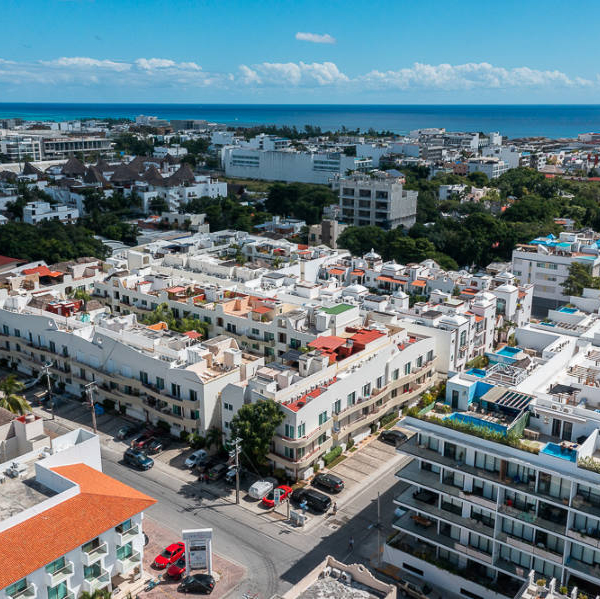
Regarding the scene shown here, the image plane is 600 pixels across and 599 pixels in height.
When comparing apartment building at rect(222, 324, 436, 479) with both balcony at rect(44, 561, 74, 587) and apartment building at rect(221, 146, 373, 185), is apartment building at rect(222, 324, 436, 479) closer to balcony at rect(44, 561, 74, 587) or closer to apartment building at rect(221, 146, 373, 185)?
balcony at rect(44, 561, 74, 587)

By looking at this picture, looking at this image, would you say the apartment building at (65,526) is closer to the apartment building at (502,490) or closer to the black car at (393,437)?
the apartment building at (502,490)

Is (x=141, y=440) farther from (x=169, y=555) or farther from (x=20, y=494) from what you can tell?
(x=20, y=494)

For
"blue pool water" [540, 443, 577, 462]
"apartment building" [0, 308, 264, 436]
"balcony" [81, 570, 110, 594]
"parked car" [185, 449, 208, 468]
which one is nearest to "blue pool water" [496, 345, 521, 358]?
"blue pool water" [540, 443, 577, 462]

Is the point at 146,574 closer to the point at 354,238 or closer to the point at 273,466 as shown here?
the point at 273,466

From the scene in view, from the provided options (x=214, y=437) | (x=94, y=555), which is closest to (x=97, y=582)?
(x=94, y=555)

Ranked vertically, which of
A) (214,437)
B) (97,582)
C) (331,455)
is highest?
(214,437)

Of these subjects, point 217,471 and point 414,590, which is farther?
point 217,471
